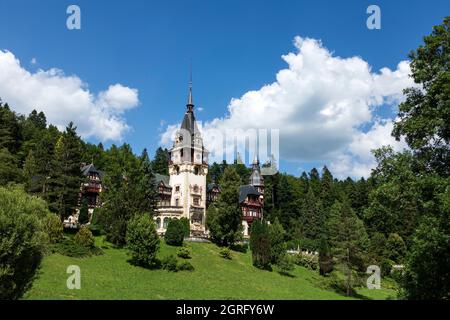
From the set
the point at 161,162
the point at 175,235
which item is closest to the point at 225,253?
the point at 175,235

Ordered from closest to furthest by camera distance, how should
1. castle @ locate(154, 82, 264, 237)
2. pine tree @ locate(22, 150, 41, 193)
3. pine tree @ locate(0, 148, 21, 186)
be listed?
pine tree @ locate(0, 148, 21, 186)
pine tree @ locate(22, 150, 41, 193)
castle @ locate(154, 82, 264, 237)

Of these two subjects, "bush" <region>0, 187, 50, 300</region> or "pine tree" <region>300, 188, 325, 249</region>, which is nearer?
"bush" <region>0, 187, 50, 300</region>

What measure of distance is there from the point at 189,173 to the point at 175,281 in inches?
1486

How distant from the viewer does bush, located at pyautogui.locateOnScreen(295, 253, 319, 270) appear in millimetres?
57812

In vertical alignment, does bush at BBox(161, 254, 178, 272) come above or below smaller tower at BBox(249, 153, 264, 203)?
below

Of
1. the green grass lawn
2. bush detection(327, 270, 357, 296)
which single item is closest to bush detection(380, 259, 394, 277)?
the green grass lawn

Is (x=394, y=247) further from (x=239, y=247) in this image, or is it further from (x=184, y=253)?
(x=184, y=253)

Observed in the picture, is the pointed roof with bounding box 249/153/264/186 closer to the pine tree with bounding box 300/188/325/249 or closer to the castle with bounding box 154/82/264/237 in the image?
the pine tree with bounding box 300/188/325/249

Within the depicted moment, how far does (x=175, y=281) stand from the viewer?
36.8 m

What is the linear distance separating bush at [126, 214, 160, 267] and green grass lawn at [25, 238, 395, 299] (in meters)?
1.15

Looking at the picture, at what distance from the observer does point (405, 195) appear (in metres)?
20.2
